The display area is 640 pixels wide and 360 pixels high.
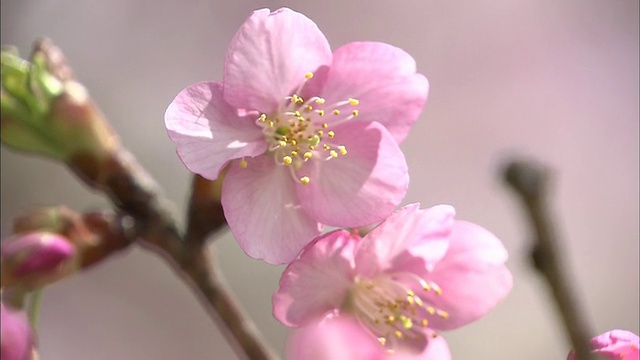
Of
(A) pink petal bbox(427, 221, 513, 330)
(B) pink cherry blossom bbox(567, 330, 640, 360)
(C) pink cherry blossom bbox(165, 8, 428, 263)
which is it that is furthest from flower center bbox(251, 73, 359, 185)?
(B) pink cherry blossom bbox(567, 330, 640, 360)

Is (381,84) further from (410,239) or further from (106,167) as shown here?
(106,167)

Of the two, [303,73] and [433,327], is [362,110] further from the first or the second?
[433,327]

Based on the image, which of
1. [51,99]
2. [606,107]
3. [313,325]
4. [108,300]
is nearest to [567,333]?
[313,325]

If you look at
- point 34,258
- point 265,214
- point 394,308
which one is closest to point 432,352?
point 394,308

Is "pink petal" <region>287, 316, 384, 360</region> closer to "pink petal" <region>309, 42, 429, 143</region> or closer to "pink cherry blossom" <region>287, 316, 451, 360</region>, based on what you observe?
"pink cherry blossom" <region>287, 316, 451, 360</region>

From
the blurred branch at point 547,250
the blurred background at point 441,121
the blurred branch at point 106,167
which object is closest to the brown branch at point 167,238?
the blurred branch at point 106,167

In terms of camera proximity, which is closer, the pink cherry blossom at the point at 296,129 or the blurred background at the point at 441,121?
the pink cherry blossom at the point at 296,129

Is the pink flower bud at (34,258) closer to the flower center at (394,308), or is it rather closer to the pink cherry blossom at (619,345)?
the flower center at (394,308)
